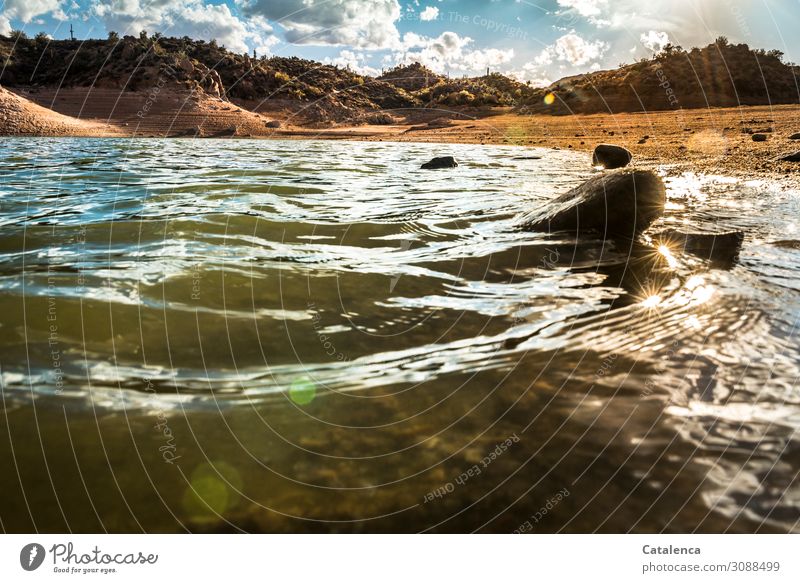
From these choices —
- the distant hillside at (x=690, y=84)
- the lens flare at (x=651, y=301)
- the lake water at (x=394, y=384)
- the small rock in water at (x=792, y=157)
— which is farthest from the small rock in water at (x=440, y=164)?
the distant hillside at (x=690, y=84)

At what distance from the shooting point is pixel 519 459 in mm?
3006

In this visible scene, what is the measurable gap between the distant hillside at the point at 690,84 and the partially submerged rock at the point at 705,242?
35281 mm

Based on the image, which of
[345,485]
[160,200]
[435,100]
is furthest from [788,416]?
[435,100]

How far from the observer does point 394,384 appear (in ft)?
12.6

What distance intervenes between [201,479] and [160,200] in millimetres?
9618

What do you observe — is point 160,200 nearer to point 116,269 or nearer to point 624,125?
point 116,269

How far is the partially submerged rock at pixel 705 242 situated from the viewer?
6754 mm

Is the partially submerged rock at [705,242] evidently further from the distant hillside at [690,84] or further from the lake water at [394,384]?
the distant hillside at [690,84]

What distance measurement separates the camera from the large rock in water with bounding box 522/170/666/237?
8.10 metres
